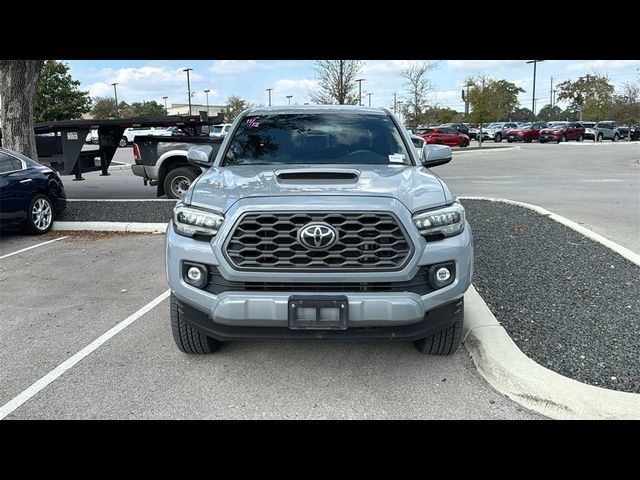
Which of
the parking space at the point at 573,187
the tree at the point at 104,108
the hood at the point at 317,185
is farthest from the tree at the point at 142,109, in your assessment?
the hood at the point at 317,185

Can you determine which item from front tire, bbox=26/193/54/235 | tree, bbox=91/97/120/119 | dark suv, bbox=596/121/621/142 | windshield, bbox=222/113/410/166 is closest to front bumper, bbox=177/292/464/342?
windshield, bbox=222/113/410/166

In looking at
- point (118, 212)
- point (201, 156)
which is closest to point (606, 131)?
point (118, 212)

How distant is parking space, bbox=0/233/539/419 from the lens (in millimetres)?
3287

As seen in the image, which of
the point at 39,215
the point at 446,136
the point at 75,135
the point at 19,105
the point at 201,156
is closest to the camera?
the point at 201,156

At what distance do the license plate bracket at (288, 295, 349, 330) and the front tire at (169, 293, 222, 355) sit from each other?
0.93 metres

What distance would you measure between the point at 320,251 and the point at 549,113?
127 metres

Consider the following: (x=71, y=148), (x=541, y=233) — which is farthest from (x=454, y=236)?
(x=71, y=148)

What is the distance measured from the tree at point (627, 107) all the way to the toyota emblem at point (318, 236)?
168 ft

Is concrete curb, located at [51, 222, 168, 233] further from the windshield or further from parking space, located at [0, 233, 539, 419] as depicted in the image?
the windshield

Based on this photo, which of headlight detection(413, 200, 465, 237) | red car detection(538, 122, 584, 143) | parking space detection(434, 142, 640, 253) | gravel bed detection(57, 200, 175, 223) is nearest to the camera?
headlight detection(413, 200, 465, 237)

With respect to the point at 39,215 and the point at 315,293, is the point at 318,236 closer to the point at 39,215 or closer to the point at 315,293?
the point at 315,293

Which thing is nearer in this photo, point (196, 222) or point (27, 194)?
point (196, 222)

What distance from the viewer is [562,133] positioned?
1702 inches

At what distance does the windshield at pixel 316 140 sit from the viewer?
4.50 m
